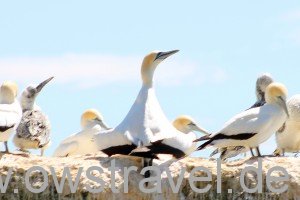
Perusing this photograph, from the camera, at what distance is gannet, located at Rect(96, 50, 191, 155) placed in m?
18.6

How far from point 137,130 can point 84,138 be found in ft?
17.9

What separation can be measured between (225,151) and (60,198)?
128 inches

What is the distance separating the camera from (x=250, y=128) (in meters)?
19.2

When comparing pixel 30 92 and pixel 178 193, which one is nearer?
pixel 178 193

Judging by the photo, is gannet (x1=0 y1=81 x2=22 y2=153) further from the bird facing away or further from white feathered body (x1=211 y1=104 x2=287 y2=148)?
white feathered body (x1=211 y1=104 x2=287 y2=148)

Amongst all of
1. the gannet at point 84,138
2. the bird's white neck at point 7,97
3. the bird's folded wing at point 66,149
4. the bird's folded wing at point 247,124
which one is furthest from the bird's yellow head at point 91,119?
the bird's folded wing at point 247,124

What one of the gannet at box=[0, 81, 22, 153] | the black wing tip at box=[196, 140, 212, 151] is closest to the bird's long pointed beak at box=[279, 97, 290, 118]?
the black wing tip at box=[196, 140, 212, 151]

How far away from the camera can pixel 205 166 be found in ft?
61.1

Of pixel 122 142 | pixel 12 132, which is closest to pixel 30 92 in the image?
pixel 12 132

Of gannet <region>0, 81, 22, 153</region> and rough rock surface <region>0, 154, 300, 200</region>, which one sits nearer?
rough rock surface <region>0, 154, 300, 200</region>

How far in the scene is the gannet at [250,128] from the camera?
755 inches

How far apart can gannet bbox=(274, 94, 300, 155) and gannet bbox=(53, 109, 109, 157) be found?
3.09 metres

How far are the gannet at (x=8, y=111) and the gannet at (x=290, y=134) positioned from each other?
174 inches

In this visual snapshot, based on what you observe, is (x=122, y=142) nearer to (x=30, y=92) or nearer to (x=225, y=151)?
(x=225, y=151)
